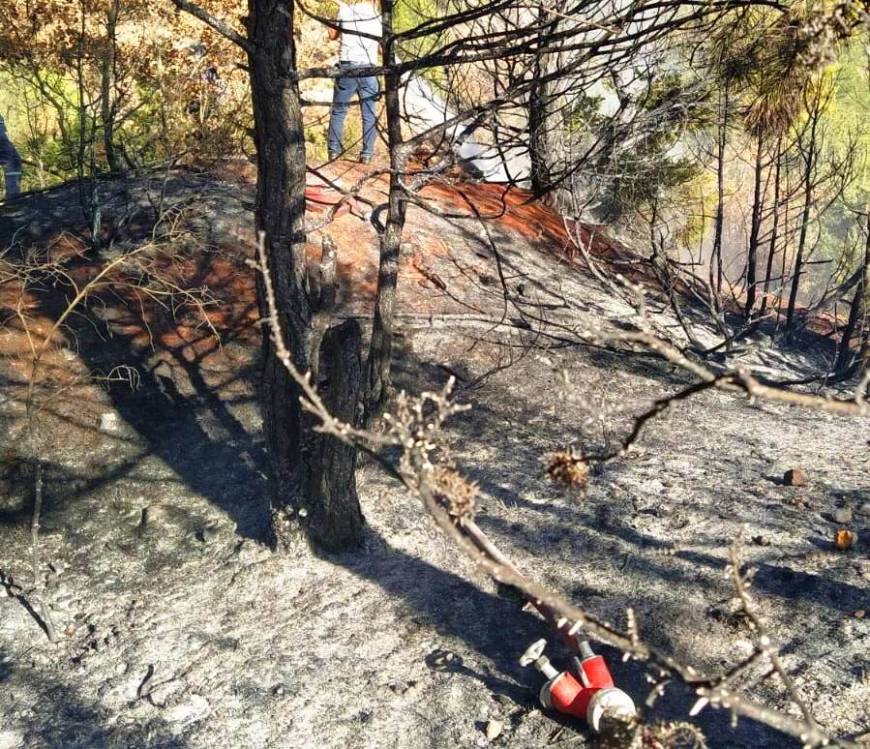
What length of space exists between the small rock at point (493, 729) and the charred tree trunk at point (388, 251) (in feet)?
7.30

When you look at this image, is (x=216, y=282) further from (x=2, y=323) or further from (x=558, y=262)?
(x=558, y=262)

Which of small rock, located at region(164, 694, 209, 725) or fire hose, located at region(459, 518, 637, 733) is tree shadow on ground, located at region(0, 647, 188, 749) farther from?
fire hose, located at region(459, 518, 637, 733)

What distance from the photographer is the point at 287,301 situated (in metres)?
4.47

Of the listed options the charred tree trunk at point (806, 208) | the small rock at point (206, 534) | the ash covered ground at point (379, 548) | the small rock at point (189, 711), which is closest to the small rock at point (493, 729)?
the ash covered ground at point (379, 548)

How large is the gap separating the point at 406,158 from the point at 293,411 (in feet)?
4.46

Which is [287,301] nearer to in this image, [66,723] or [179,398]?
[179,398]

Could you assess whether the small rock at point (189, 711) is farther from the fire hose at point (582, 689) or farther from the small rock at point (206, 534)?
the fire hose at point (582, 689)

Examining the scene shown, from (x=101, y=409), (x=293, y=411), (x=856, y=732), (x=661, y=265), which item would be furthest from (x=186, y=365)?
(x=856, y=732)

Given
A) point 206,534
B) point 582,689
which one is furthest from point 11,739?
point 582,689

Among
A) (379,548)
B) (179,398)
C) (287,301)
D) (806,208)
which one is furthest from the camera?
(806,208)

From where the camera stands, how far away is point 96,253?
6.55m

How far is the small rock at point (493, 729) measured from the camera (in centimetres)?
359

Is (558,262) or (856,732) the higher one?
(558,262)

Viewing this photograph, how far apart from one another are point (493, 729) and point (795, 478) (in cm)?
231
